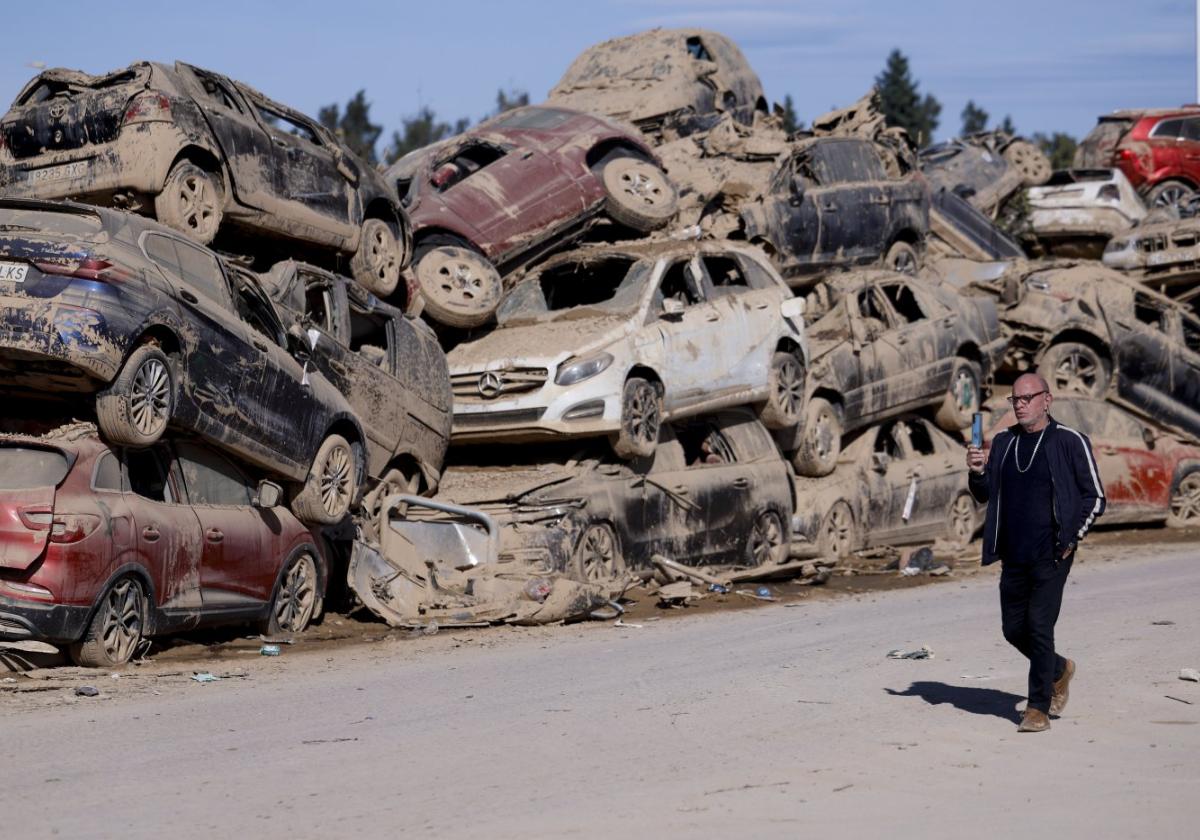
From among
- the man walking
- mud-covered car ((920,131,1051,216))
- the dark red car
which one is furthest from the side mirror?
mud-covered car ((920,131,1051,216))

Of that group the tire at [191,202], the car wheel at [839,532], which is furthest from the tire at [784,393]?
the tire at [191,202]

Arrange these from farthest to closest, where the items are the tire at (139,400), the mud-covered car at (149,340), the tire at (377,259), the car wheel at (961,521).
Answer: the car wheel at (961,521)
the tire at (377,259)
the tire at (139,400)
the mud-covered car at (149,340)

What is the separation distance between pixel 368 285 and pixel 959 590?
614 cm

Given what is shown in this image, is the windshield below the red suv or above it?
below

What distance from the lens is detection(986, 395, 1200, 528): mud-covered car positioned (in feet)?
66.8

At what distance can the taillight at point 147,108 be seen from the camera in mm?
13109

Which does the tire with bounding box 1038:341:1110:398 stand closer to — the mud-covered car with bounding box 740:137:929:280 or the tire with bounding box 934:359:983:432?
the tire with bounding box 934:359:983:432

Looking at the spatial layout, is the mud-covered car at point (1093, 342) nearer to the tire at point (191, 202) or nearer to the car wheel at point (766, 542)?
the car wheel at point (766, 542)

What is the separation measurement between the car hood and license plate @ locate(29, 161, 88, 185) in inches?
153

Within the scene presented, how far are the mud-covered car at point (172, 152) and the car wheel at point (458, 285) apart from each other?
4.62 ft

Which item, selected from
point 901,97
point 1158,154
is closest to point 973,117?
point 901,97

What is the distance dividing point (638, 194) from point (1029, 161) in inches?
513

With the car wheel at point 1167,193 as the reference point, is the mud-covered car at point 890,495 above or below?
below

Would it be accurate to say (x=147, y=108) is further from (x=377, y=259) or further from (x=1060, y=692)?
(x=1060, y=692)
